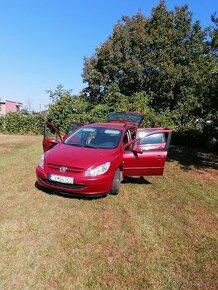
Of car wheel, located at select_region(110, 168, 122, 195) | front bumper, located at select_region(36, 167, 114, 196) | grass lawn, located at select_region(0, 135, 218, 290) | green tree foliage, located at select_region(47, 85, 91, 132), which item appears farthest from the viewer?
green tree foliage, located at select_region(47, 85, 91, 132)

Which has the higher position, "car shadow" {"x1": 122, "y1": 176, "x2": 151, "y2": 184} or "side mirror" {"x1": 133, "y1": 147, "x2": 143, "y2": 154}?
"side mirror" {"x1": 133, "y1": 147, "x2": 143, "y2": 154}

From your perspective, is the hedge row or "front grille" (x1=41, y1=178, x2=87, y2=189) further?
the hedge row

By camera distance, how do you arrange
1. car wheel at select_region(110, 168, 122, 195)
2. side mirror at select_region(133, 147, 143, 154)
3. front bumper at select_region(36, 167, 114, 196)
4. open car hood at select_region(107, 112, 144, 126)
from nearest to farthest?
front bumper at select_region(36, 167, 114, 196) < car wheel at select_region(110, 168, 122, 195) < side mirror at select_region(133, 147, 143, 154) < open car hood at select_region(107, 112, 144, 126)

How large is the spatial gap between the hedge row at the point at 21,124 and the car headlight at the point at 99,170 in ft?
58.1

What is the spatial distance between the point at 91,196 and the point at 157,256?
2315 millimetres

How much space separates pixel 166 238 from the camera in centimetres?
520

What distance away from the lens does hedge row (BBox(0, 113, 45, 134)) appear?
23.8 meters

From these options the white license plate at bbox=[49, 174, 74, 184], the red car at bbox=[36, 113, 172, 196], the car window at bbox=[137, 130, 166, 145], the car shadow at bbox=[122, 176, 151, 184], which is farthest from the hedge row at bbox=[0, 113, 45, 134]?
the white license plate at bbox=[49, 174, 74, 184]

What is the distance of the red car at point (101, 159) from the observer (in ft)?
21.4

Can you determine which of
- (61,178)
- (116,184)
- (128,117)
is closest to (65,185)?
(61,178)

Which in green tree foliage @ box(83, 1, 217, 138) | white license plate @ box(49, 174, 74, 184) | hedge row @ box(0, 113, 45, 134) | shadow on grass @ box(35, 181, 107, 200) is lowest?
hedge row @ box(0, 113, 45, 134)

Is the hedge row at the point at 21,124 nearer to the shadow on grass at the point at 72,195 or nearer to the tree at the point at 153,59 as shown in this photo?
the tree at the point at 153,59

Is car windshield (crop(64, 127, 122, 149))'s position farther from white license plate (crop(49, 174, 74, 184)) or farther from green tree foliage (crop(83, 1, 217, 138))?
green tree foliage (crop(83, 1, 217, 138))

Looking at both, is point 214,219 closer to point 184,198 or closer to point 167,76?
point 184,198
